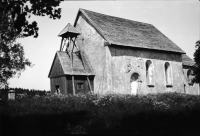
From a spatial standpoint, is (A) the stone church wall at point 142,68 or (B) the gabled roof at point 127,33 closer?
(A) the stone church wall at point 142,68

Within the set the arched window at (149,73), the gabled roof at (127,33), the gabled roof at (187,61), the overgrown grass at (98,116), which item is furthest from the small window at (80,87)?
the gabled roof at (187,61)

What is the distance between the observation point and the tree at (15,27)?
25.0 feet

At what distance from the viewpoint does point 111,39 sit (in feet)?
67.9

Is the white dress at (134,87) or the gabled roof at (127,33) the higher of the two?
the gabled roof at (127,33)

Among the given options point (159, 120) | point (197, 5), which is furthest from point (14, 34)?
point (197, 5)

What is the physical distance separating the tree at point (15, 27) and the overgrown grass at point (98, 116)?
6.13 feet

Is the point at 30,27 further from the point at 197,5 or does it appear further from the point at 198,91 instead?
the point at 198,91

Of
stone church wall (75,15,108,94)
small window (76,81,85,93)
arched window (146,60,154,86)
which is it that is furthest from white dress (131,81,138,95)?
small window (76,81,85,93)

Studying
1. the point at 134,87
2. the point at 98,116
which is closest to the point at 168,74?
the point at 134,87

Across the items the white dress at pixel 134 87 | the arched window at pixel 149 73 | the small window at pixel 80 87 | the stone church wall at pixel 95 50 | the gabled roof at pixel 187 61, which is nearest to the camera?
the small window at pixel 80 87

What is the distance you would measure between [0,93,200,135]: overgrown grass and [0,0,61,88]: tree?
6.13 ft

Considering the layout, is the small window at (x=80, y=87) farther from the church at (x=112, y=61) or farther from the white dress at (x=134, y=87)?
the white dress at (x=134, y=87)

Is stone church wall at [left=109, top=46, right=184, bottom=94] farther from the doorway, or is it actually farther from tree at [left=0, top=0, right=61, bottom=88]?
tree at [left=0, top=0, right=61, bottom=88]

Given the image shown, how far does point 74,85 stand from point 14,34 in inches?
486
